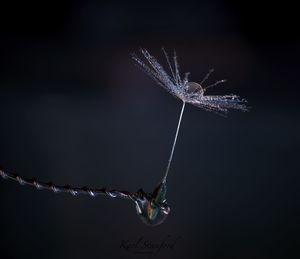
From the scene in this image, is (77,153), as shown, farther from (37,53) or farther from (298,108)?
(298,108)

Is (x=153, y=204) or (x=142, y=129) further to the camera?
(x=142, y=129)

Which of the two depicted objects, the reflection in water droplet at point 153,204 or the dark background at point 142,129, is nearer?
the reflection in water droplet at point 153,204

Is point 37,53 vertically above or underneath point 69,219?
above

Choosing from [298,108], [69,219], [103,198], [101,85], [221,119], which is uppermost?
[298,108]

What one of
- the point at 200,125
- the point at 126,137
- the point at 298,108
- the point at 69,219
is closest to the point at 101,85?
the point at 126,137

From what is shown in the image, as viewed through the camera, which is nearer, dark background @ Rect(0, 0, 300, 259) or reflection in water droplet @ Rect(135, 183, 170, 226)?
reflection in water droplet @ Rect(135, 183, 170, 226)

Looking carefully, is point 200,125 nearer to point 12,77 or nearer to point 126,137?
point 126,137
